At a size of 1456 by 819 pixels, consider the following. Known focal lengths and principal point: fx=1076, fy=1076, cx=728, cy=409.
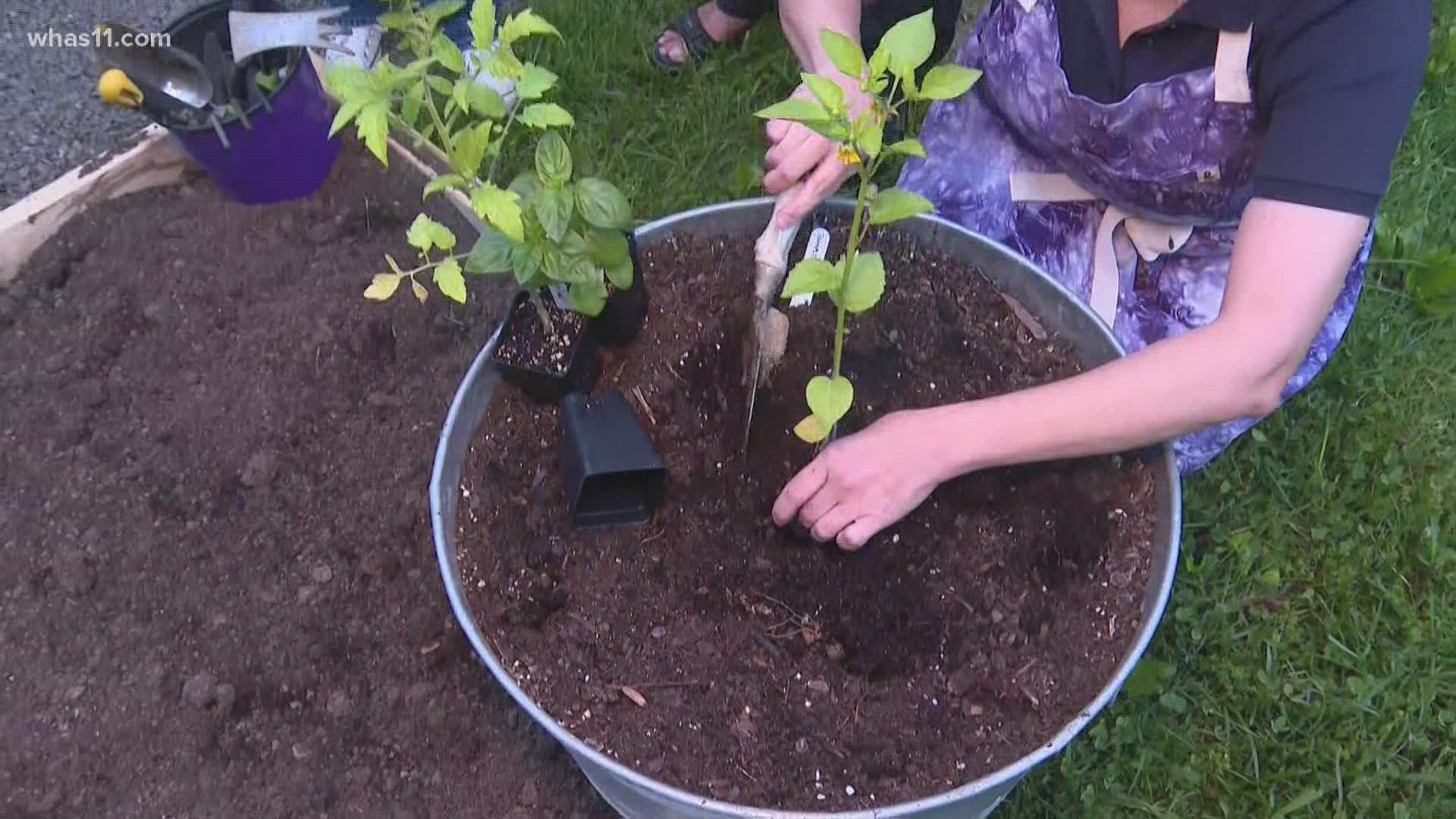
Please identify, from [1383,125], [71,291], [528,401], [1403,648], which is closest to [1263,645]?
[1403,648]

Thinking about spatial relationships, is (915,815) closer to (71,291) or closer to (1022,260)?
(1022,260)

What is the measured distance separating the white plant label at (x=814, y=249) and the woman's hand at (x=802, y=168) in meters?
0.03

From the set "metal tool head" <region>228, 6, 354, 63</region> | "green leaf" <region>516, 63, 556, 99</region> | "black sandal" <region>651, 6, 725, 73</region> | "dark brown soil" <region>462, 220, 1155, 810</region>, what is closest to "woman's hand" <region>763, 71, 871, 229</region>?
"dark brown soil" <region>462, 220, 1155, 810</region>

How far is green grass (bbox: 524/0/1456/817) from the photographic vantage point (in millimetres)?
1378

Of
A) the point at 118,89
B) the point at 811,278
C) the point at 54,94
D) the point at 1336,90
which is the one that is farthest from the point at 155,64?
the point at 1336,90

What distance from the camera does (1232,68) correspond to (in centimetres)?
117

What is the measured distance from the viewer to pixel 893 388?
→ 48.7 inches

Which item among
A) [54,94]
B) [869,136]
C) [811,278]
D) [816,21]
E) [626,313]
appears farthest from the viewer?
[54,94]

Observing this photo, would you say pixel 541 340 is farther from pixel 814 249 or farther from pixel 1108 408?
pixel 1108 408

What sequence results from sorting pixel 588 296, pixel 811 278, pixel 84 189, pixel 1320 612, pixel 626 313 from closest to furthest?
pixel 811 278
pixel 588 296
pixel 626 313
pixel 1320 612
pixel 84 189

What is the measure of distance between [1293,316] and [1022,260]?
11.9 inches

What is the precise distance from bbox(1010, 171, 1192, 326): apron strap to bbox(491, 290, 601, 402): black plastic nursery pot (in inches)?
28.2

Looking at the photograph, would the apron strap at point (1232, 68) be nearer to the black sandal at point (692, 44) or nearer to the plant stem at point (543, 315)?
the plant stem at point (543, 315)

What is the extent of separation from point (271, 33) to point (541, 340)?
782mm
